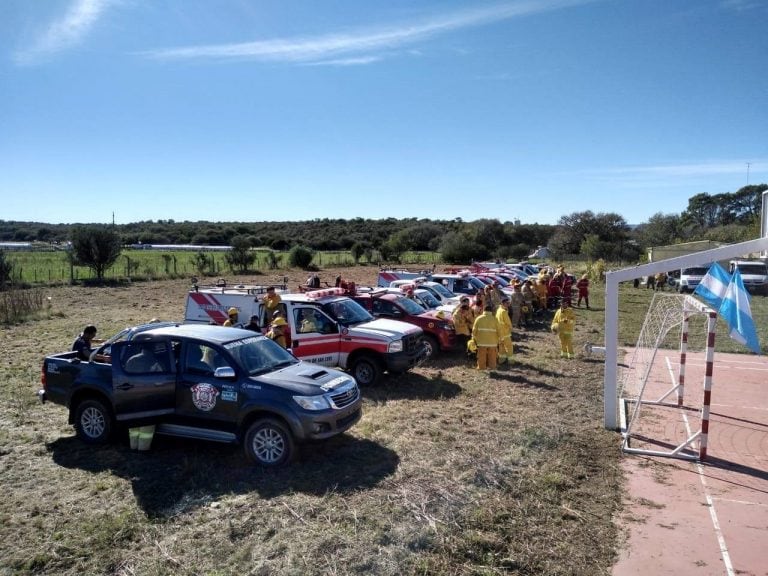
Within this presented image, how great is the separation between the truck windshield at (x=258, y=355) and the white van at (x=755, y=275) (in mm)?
30619

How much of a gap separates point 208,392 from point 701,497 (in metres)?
6.14

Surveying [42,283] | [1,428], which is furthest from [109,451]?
[42,283]

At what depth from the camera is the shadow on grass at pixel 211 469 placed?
6754 millimetres

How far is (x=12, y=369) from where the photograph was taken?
42.7 feet

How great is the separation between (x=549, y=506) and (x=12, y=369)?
39.7ft

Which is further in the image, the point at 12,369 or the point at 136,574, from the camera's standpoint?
the point at 12,369

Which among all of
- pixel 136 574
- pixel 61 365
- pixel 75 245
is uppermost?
pixel 75 245

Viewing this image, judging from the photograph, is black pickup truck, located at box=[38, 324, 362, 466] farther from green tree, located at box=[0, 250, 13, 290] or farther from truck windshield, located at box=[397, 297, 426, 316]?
green tree, located at box=[0, 250, 13, 290]

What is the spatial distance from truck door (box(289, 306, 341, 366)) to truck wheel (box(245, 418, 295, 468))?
161 inches

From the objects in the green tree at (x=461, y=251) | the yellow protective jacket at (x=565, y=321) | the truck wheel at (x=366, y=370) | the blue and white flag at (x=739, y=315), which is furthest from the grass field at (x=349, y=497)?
the green tree at (x=461, y=251)

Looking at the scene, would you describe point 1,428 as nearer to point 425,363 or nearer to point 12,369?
point 12,369

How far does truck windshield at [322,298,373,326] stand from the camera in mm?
12125

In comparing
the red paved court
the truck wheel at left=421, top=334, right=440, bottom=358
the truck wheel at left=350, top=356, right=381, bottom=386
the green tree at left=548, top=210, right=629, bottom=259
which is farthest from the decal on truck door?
the green tree at left=548, top=210, right=629, bottom=259

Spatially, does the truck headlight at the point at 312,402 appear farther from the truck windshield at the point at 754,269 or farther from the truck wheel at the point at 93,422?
the truck windshield at the point at 754,269
